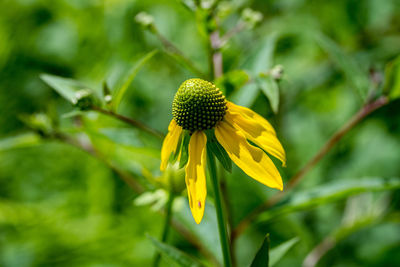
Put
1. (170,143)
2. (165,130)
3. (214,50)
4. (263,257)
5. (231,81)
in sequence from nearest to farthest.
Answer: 1. (263,257)
2. (170,143)
3. (231,81)
4. (214,50)
5. (165,130)

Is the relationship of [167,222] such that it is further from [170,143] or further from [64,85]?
[64,85]

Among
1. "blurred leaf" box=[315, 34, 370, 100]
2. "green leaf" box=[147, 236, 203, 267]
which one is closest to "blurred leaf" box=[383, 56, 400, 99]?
"blurred leaf" box=[315, 34, 370, 100]

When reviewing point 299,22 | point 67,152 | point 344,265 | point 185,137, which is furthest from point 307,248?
point 67,152

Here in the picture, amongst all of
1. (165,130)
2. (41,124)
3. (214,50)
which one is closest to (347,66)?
(214,50)

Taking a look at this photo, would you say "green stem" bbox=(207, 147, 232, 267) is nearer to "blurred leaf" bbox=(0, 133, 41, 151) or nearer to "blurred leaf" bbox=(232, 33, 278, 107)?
"blurred leaf" bbox=(232, 33, 278, 107)

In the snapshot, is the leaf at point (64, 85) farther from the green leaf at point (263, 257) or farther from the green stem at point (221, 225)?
the green leaf at point (263, 257)

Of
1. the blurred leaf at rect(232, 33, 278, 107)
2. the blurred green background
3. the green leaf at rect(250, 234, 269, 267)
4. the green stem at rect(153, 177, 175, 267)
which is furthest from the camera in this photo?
the blurred green background
